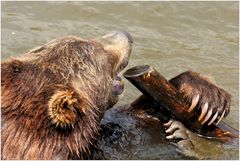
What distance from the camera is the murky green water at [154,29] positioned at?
8.44 m

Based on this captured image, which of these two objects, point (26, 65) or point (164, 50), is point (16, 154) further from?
point (164, 50)

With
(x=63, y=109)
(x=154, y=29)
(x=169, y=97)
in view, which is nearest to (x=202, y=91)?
(x=169, y=97)

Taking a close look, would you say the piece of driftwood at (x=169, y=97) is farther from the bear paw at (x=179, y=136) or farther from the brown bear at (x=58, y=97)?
the brown bear at (x=58, y=97)

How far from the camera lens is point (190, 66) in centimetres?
845

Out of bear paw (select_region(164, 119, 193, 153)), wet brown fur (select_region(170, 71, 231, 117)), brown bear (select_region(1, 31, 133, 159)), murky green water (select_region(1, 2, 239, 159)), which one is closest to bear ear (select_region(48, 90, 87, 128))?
brown bear (select_region(1, 31, 133, 159))

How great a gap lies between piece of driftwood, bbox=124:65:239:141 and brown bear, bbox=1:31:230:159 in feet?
0.88

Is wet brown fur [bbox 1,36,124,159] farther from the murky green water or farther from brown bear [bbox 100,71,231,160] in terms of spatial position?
the murky green water

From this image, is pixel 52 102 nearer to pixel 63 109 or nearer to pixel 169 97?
pixel 63 109

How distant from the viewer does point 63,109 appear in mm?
4738

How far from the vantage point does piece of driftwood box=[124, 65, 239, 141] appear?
582 cm

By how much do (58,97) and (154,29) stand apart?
5.04 metres

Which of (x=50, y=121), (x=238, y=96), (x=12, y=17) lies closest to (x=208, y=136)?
(x=238, y=96)

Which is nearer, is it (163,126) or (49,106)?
(49,106)

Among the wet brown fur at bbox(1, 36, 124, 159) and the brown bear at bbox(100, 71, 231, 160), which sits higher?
the wet brown fur at bbox(1, 36, 124, 159)
